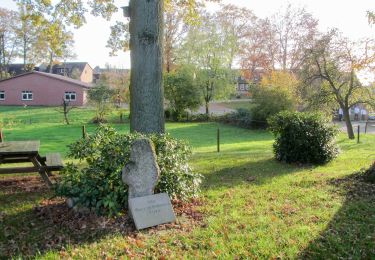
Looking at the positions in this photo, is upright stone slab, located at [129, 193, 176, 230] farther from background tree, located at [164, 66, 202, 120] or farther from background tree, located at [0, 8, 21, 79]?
background tree, located at [0, 8, 21, 79]

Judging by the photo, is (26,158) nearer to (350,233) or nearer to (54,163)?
(54,163)

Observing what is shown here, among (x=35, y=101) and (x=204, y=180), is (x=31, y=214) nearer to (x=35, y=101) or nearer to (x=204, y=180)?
(x=204, y=180)

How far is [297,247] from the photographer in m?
4.23

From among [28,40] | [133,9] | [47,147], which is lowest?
[47,147]

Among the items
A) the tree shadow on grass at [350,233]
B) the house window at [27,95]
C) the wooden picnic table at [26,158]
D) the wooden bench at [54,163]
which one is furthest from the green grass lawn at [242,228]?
the house window at [27,95]

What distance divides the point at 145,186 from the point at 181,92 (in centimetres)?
3094

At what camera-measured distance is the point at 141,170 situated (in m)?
5.07

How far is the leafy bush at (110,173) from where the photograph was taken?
5.24 meters

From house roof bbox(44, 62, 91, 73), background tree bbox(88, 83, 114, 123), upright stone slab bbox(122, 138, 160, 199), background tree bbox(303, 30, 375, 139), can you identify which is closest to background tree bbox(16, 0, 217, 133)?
upright stone slab bbox(122, 138, 160, 199)

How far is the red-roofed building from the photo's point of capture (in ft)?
164

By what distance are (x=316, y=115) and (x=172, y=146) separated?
234 inches

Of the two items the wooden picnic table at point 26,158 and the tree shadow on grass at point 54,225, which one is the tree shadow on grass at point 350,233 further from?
the wooden picnic table at point 26,158

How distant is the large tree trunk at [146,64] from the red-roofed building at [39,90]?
4427 centimetres

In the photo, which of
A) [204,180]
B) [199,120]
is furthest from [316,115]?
[199,120]
